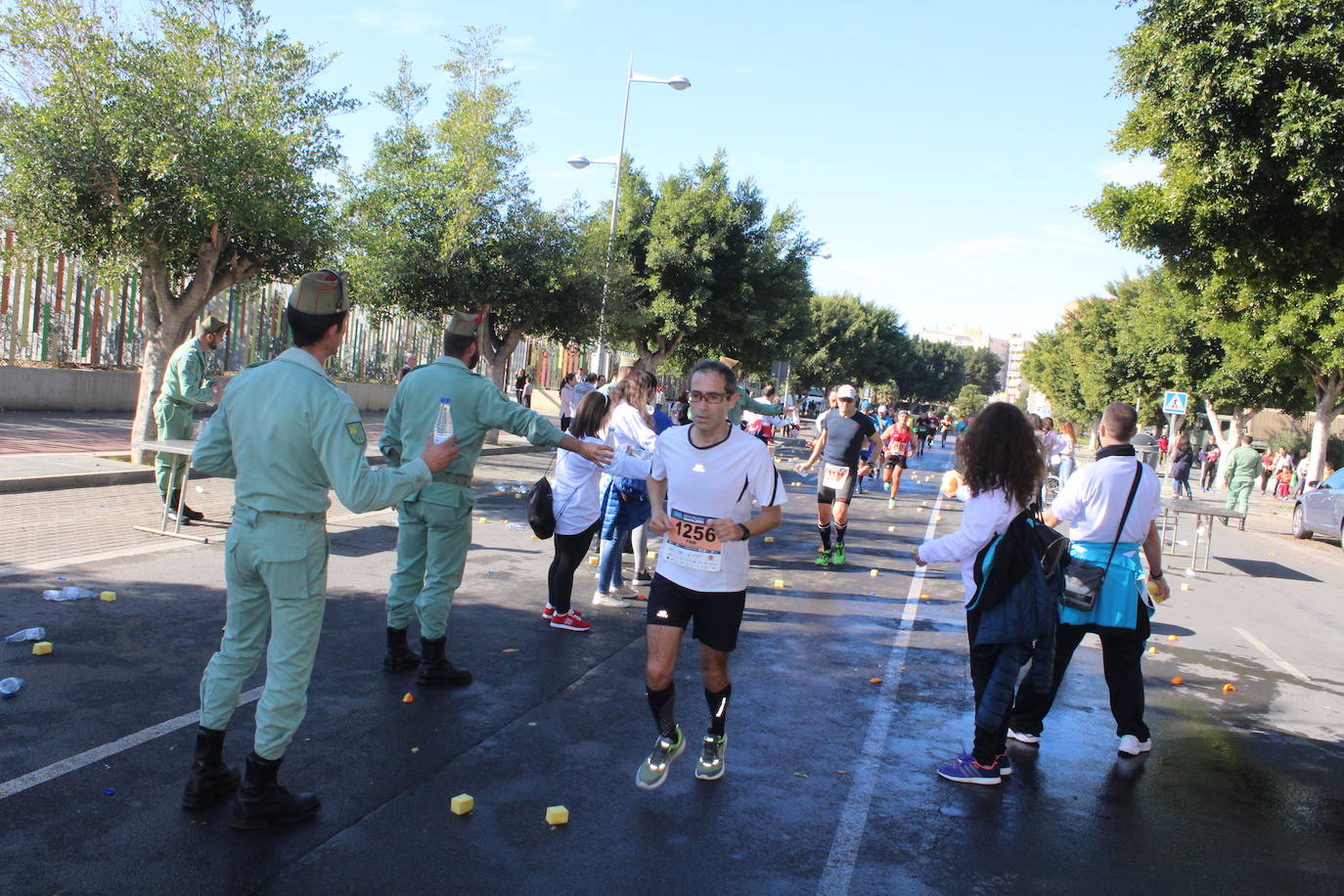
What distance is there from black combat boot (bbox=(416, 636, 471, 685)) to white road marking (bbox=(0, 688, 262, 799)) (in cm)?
93

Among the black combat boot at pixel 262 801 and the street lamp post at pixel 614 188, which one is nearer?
the black combat boot at pixel 262 801

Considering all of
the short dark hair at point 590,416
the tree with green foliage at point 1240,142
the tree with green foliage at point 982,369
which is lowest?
the short dark hair at point 590,416

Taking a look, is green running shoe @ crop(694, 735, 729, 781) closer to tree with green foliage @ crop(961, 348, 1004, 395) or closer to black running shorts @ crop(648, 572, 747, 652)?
black running shorts @ crop(648, 572, 747, 652)

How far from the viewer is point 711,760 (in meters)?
4.55

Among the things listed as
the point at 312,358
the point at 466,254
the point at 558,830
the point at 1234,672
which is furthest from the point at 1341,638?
the point at 466,254

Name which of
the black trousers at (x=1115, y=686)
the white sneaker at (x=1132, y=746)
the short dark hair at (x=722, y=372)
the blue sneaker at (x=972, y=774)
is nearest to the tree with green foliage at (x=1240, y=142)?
the black trousers at (x=1115, y=686)

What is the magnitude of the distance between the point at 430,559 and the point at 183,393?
4848 mm

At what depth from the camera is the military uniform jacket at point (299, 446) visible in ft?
11.8

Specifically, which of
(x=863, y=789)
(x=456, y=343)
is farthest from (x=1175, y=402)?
(x=456, y=343)

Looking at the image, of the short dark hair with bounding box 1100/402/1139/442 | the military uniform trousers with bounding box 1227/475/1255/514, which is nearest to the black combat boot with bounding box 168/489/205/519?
the short dark hair with bounding box 1100/402/1139/442

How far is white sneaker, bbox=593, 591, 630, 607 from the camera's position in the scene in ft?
25.7

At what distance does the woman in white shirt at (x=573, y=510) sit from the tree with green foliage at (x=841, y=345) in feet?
189

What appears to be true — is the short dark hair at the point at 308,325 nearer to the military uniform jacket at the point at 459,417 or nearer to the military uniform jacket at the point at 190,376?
the military uniform jacket at the point at 459,417

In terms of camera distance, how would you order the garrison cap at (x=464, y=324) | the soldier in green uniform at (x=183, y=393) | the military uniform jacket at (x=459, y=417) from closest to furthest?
the military uniform jacket at (x=459, y=417), the garrison cap at (x=464, y=324), the soldier in green uniform at (x=183, y=393)
